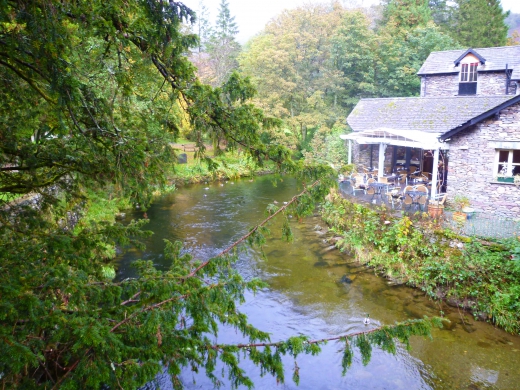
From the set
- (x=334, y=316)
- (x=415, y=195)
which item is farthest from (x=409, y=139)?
(x=334, y=316)

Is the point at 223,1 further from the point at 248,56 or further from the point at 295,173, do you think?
the point at 295,173

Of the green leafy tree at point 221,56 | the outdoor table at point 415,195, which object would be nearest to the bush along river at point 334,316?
the outdoor table at point 415,195

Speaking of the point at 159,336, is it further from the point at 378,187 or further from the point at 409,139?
the point at 409,139

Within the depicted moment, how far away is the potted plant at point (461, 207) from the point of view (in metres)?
11.6

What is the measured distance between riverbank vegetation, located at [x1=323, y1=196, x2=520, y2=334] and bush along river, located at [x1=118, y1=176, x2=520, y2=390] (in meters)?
0.36

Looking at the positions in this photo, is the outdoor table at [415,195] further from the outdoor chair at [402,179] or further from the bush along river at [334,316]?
the outdoor chair at [402,179]

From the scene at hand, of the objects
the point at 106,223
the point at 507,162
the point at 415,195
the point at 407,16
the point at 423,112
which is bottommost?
the point at 415,195

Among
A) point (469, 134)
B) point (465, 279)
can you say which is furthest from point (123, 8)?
point (469, 134)

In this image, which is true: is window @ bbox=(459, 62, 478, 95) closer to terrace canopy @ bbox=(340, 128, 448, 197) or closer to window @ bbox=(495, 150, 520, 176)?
terrace canopy @ bbox=(340, 128, 448, 197)

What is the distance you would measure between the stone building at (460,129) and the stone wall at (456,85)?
0.05m

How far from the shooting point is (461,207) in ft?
44.4

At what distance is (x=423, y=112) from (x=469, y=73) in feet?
24.0

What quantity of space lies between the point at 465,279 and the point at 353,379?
4496mm

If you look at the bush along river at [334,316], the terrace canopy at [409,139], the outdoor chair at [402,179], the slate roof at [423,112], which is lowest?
the bush along river at [334,316]
